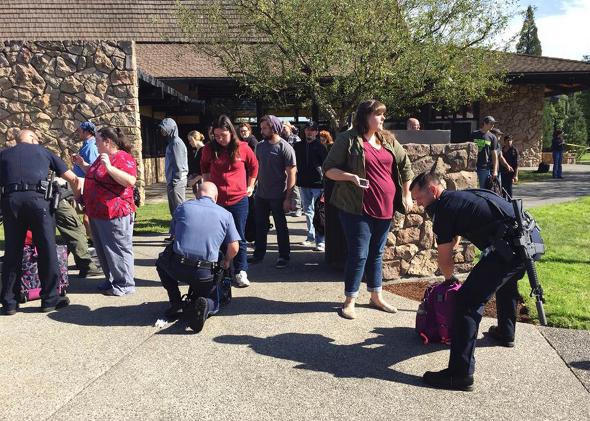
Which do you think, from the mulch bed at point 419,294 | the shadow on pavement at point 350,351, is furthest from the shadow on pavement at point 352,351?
the mulch bed at point 419,294

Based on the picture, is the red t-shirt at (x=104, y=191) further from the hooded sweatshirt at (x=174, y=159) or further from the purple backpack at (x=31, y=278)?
the hooded sweatshirt at (x=174, y=159)

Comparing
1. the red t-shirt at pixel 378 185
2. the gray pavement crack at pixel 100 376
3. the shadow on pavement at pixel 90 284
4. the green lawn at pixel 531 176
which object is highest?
the red t-shirt at pixel 378 185

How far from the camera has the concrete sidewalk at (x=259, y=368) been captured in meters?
3.17

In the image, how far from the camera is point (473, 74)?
12.6 metres

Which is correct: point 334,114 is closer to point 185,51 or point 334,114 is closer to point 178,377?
point 185,51

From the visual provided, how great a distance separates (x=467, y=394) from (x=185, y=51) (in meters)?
17.1

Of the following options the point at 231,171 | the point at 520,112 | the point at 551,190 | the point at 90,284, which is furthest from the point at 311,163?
the point at 520,112

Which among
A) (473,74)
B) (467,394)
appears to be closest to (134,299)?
(467,394)

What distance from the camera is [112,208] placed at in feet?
17.1

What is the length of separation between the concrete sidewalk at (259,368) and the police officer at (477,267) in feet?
0.53

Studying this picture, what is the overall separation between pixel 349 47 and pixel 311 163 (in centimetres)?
436

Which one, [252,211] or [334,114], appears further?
[334,114]

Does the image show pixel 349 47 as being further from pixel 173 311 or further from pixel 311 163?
pixel 173 311

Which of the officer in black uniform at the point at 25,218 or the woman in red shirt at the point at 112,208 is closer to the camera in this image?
the officer in black uniform at the point at 25,218
